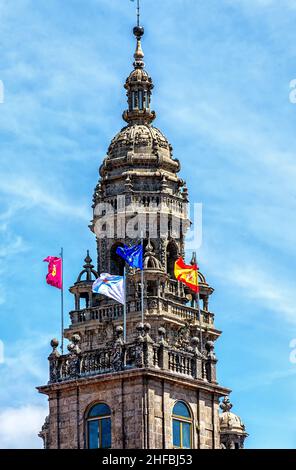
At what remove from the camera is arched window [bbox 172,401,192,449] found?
10294 cm

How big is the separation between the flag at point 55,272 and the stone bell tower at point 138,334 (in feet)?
15.1

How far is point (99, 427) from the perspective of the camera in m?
103

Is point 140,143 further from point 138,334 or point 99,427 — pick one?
point 99,427

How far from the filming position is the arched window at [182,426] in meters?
103

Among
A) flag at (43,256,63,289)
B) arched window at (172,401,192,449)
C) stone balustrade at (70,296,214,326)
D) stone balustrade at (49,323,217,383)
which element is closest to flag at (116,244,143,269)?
flag at (43,256,63,289)

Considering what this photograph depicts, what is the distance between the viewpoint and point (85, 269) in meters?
142

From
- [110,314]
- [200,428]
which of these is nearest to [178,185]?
[110,314]

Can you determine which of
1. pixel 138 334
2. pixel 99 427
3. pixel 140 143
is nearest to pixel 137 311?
pixel 140 143

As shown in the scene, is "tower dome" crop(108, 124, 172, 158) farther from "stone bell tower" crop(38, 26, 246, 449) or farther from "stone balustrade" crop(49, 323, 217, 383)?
"stone balustrade" crop(49, 323, 217, 383)
